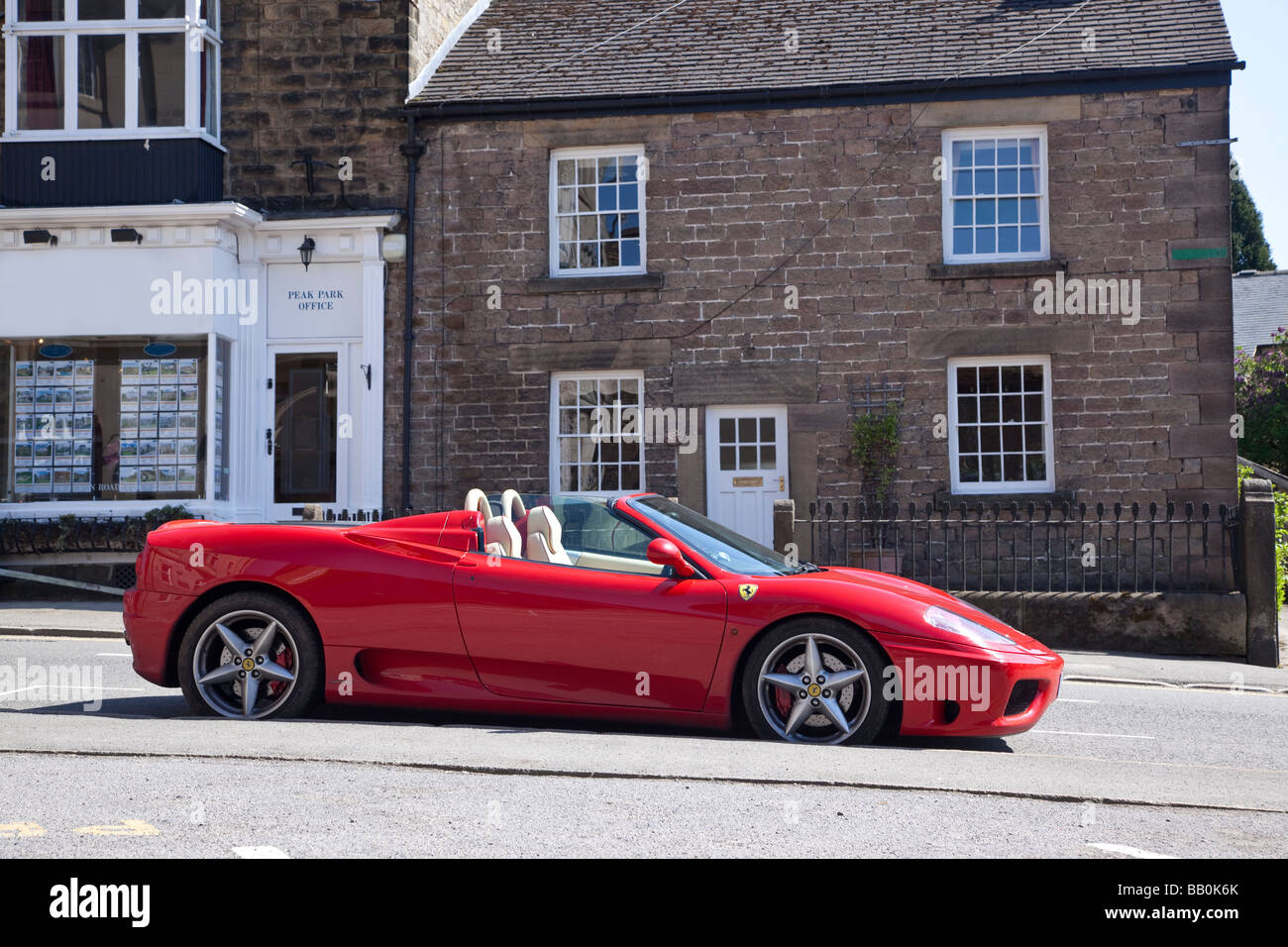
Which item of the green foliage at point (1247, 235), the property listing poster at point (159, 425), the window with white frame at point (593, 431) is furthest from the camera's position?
the green foliage at point (1247, 235)

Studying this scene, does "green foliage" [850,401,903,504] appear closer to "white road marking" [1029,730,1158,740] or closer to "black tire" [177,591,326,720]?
"white road marking" [1029,730,1158,740]

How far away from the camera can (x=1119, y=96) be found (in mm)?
14875

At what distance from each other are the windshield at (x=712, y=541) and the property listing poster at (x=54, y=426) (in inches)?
424

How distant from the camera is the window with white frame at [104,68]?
1567cm

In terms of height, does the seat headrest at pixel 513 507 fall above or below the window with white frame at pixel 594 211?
below

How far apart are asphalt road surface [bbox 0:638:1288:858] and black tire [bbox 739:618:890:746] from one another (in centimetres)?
20

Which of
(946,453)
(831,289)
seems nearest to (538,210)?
(831,289)

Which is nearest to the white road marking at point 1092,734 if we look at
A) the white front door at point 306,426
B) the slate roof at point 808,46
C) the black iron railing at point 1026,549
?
the black iron railing at point 1026,549

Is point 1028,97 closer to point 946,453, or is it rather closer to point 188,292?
point 946,453

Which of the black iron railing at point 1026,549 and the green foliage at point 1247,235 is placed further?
the green foliage at point 1247,235

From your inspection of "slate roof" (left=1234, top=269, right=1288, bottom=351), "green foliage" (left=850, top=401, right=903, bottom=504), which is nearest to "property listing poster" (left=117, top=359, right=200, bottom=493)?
"green foliage" (left=850, top=401, right=903, bottom=504)

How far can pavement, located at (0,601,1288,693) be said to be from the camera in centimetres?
1072

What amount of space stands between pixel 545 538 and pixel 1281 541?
40.6 ft

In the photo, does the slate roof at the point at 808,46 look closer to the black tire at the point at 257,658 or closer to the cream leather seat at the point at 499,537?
the cream leather seat at the point at 499,537
